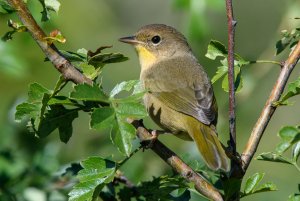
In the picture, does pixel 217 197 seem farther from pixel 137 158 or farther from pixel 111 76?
pixel 111 76

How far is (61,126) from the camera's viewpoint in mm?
2488

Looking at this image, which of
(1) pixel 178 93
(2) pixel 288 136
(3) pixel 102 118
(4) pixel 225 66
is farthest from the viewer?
(1) pixel 178 93

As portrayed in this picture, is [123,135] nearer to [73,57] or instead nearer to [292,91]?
[73,57]

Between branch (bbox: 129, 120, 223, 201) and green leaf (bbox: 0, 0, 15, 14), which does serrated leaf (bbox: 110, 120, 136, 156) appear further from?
green leaf (bbox: 0, 0, 15, 14)

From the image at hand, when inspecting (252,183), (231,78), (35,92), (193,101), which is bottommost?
(252,183)

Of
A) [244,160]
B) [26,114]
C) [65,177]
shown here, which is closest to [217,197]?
[244,160]

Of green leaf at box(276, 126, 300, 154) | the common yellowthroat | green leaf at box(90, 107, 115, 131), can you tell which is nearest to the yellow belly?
the common yellowthroat

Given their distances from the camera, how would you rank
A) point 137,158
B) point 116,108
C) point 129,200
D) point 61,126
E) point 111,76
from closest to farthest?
point 116,108, point 61,126, point 129,200, point 137,158, point 111,76

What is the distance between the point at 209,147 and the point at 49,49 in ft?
3.56

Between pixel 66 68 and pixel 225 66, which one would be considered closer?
pixel 66 68

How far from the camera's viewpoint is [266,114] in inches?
101

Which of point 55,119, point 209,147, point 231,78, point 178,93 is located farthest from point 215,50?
point 178,93

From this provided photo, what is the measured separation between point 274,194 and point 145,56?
1.31 meters

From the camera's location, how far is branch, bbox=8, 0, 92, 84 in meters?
2.30
